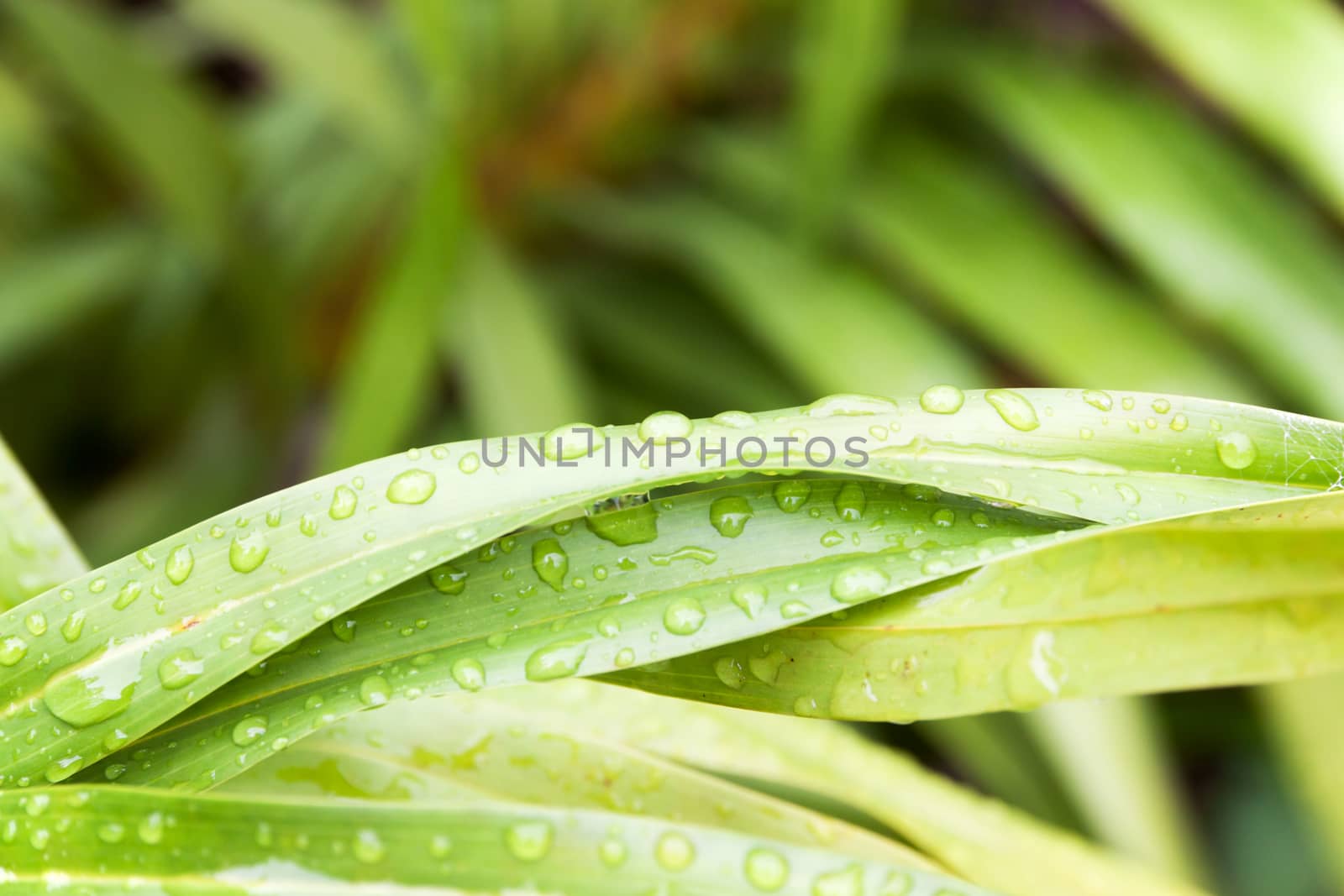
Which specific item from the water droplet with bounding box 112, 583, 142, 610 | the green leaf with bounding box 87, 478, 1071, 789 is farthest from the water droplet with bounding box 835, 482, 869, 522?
the water droplet with bounding box 112, 583, 142, 610

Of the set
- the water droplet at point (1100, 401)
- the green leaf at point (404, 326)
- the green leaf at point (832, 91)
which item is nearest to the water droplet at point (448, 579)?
the water droplet at point (1100, 401)

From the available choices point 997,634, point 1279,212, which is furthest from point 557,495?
point 1279,212

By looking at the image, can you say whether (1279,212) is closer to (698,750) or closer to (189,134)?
(698,750)

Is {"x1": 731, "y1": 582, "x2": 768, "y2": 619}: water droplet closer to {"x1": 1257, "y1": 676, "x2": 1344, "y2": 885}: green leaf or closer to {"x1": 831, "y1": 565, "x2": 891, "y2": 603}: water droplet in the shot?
{"x1": 831, "y1": 565, "x2": 891, "y2": 603}: water droplet

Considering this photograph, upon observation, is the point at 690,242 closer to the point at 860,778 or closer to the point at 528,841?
the point at 860,778

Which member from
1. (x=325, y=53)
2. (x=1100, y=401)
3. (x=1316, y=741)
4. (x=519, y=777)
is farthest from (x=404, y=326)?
(x=1316, y=741)

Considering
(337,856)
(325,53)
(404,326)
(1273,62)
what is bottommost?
(337,856)
